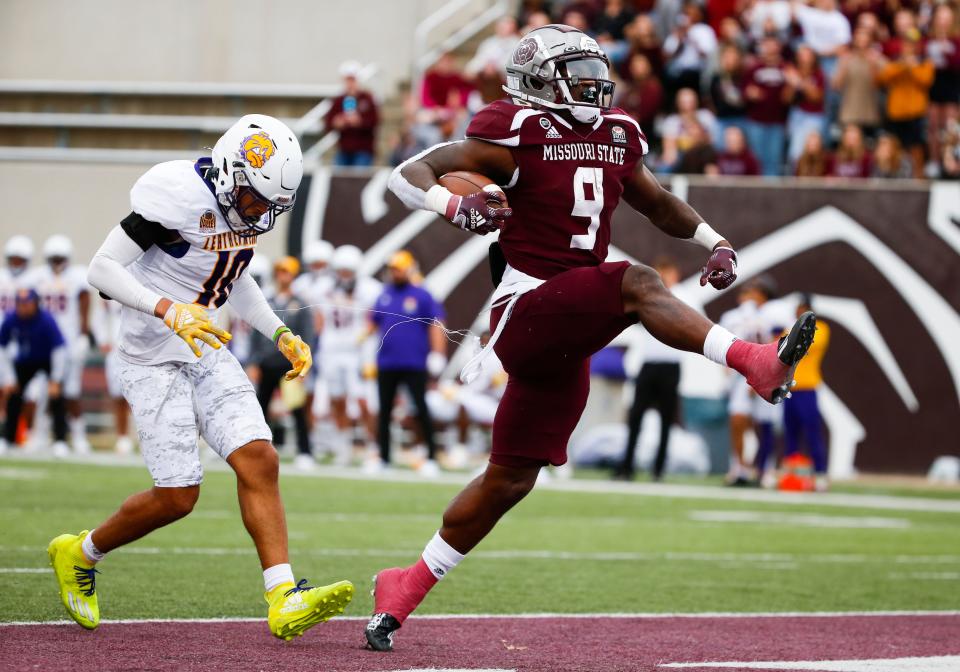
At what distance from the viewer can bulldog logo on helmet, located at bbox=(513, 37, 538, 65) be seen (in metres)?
5.13

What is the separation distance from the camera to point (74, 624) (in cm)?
526

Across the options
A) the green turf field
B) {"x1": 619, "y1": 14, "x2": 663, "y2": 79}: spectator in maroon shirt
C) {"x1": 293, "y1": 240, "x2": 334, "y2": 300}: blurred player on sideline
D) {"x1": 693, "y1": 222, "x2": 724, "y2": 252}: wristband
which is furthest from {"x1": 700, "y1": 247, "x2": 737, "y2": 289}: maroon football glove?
{"x1": 619, "y1": 14, "x2": 663, "y2": 79}: spectator in maroon shirt

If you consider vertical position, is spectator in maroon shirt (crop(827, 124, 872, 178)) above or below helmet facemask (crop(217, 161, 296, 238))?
above

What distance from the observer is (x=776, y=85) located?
1616 centimetres

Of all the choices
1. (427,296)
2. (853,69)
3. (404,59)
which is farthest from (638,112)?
(404,59)

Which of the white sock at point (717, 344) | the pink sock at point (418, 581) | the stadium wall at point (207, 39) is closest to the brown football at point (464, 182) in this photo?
the white sock at point (717, 344)

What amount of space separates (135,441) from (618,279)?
44.5ft

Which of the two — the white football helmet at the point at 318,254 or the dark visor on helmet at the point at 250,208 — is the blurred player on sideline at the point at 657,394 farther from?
the dark visor on helmet at the point at 250,208

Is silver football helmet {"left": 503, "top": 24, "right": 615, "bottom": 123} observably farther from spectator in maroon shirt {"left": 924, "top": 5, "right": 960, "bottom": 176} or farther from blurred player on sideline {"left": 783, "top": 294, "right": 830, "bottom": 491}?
spectator in maroon shirt {"left": 924, "top": 5, "right": 960, "bottom": 176}

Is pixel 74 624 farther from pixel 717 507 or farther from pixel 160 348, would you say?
pixel 717 507

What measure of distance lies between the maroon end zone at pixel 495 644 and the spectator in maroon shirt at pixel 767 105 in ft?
34.8

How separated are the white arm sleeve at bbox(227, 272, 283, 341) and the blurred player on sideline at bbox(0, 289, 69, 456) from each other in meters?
9.59

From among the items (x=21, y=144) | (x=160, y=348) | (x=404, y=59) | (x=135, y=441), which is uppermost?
(x=404, y=59)

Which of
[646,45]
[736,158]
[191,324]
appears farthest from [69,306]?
[191,324]
